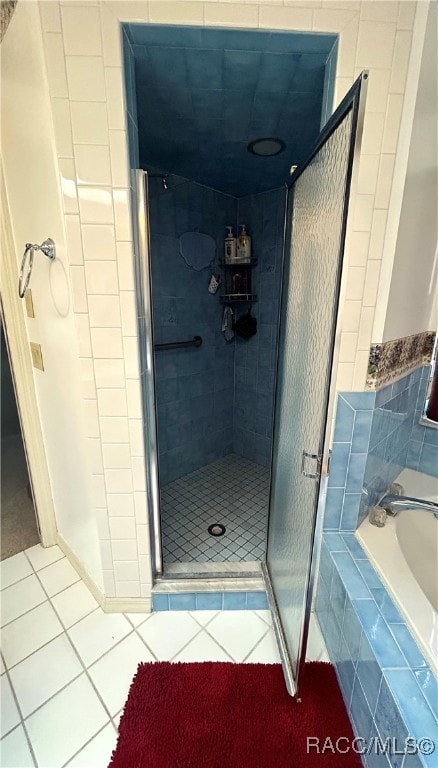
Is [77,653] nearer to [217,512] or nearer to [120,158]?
[217,512]

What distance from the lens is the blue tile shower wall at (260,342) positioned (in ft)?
6.85

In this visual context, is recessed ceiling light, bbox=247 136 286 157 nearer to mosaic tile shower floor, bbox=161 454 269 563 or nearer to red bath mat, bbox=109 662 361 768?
mosaic tile shower floor, bbox=161 454 269 563

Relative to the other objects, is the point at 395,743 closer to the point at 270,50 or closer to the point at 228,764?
the point at 228,764

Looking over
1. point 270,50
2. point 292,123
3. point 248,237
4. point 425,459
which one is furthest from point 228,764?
point 248,237

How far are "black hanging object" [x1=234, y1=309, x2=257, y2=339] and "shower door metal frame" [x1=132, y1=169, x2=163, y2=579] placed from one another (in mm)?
1249

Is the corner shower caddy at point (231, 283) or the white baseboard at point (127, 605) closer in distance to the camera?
the white baseboard at point (127, 605)

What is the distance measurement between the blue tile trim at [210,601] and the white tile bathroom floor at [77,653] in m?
0.02

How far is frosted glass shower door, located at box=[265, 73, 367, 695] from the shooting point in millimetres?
746

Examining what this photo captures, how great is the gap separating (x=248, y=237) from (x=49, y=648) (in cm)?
238

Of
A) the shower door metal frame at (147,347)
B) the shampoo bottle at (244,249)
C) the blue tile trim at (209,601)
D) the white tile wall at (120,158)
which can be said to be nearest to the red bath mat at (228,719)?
the blue tile trim at (209,601)

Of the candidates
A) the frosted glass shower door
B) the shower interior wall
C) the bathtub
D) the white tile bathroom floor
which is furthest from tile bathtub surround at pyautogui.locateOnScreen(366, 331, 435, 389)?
the white tile bathroom floor

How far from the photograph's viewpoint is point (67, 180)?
94 cm

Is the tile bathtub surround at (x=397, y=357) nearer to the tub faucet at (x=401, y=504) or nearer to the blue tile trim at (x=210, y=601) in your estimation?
the tub faucet at (x=401, y=504)

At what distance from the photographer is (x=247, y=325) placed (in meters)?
2.29
